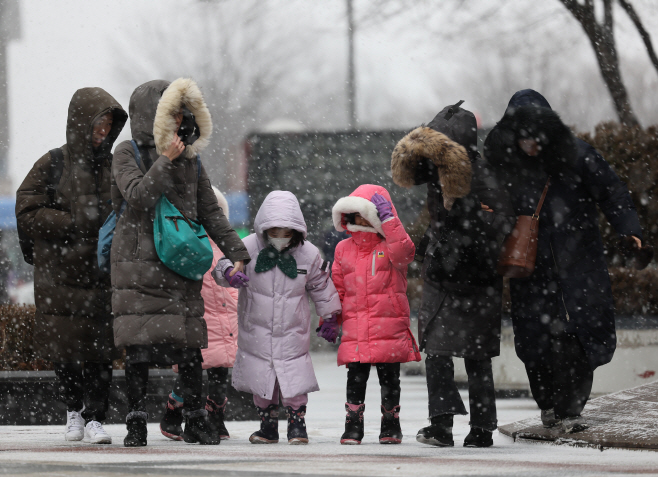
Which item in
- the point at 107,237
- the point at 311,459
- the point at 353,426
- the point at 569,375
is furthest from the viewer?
the point at 353,426

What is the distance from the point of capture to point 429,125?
5.29 m

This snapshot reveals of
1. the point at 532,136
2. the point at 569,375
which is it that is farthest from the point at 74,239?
the point at 569,375

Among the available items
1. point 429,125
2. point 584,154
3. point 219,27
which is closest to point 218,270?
point 429,125

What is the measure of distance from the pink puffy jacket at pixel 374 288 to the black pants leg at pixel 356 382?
0.07 meters

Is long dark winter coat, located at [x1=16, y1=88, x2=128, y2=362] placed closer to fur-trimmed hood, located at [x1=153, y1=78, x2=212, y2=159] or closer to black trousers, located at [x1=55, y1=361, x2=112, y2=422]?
black trousers, located at [x1=55, y1=361, x2=112, y2=422]

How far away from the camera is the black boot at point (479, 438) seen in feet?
16.7

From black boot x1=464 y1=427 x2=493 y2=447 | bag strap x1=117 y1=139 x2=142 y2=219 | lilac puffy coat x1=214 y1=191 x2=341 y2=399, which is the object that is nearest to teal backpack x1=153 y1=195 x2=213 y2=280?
bag strap x1=117 y1=139 x2=142 y2=219

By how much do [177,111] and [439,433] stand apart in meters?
2.16

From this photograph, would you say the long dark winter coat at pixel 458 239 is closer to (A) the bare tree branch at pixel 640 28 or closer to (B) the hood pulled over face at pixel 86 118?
(B) the hood pulled over face at pixel 86 118

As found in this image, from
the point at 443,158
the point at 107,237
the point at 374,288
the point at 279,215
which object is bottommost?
the point at 374,288

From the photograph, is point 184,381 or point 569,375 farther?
point 569,375

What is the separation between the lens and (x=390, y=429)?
5340mm

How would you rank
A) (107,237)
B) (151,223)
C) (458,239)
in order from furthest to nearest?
(458,239) → (107,237) → (151,223)

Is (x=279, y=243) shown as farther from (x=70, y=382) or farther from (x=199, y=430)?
(x=70, y=382)
